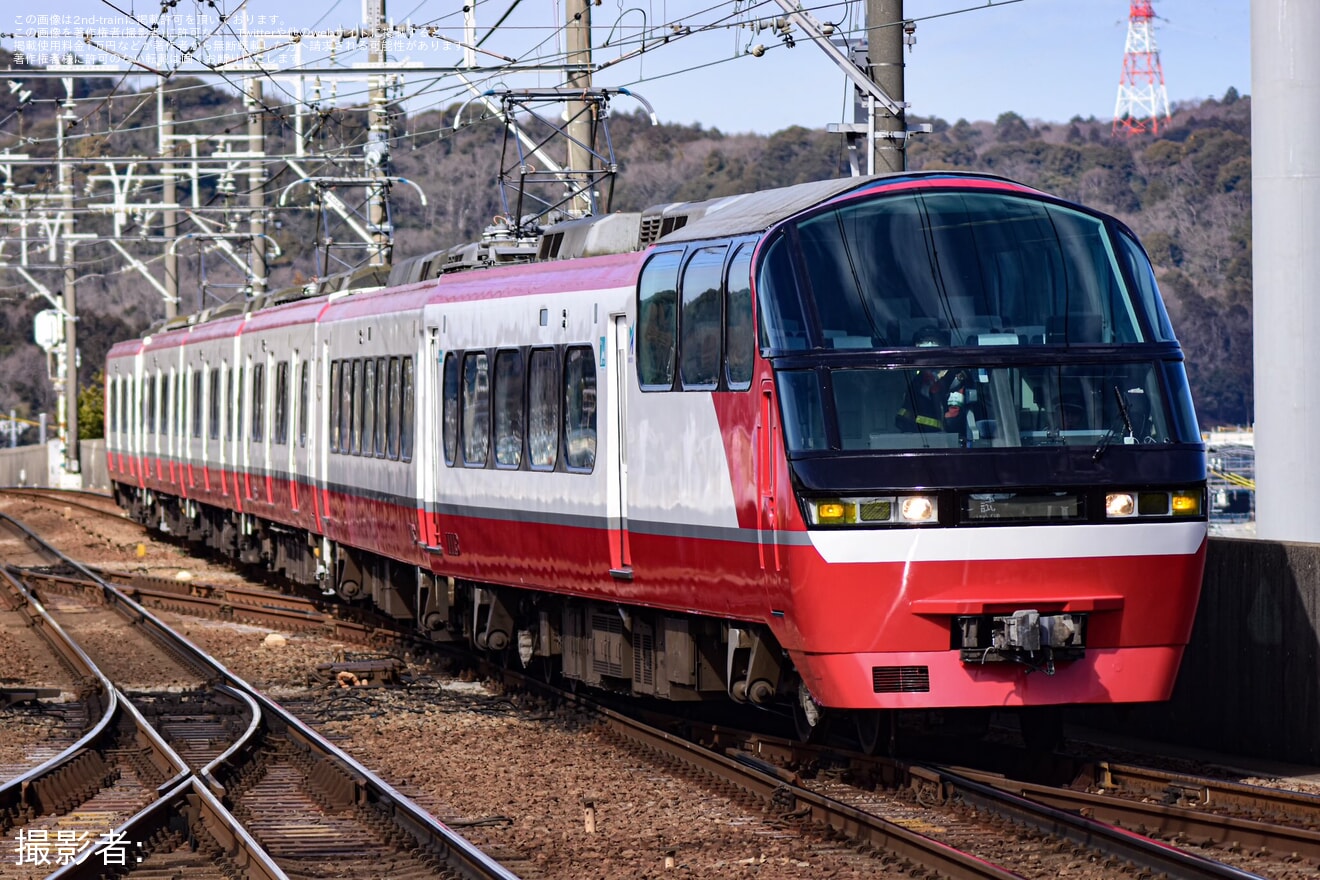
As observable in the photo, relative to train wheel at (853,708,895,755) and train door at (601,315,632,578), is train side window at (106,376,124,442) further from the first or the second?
train wheel at (853,708,895,755)

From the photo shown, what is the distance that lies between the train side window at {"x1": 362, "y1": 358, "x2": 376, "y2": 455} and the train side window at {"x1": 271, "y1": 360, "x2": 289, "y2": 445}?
4460 millimetres

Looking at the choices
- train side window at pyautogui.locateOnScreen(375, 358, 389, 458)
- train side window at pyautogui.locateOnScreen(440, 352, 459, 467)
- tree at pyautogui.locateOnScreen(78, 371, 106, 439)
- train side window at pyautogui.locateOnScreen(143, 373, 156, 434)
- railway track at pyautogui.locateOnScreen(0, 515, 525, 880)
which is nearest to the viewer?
railway track at pyautogui.locateOnScreen(0, 515, 525, 880)

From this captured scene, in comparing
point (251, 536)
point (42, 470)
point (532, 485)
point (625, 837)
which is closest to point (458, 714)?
point (532, 485)

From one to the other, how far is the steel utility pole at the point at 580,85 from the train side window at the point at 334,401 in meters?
2.87

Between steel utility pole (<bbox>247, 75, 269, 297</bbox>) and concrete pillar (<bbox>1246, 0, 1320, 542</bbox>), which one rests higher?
steel utility pole (<bbox>247, 75, 269, 297</bbox>)

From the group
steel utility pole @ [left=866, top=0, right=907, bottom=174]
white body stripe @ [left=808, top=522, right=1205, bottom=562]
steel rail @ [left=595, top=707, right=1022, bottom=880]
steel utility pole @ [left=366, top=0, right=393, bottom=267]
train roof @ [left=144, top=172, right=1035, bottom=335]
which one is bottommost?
steel rail @ [left=595, top=707, right=1022, bottom=880]

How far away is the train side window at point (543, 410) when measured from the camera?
45.9 ft

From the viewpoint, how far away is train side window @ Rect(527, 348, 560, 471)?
14.0 m

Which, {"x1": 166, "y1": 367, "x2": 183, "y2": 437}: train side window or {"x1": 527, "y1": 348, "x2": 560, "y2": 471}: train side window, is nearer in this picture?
{"x1": 527, "y1": 348, "x2": 560, "y2": 471}: train side window

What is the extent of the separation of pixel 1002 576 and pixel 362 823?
3522 mm

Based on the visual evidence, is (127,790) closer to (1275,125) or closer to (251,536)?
(1275,125)

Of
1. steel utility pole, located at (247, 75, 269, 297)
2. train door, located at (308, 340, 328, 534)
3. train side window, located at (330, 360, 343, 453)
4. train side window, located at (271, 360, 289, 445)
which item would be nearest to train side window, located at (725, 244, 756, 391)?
train side window, located at (330, 360, 343, 453)

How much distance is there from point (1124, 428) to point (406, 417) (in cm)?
844

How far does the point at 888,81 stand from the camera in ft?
48.8
